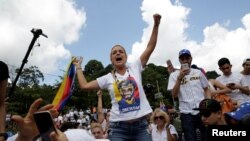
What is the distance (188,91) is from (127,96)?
1.82 m

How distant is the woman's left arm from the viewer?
491 cm

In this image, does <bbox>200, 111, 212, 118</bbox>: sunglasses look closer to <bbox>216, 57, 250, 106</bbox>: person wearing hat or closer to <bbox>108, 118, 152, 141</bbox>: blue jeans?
<bbox>108, 118, 152, 141</bbox>: blue jeans

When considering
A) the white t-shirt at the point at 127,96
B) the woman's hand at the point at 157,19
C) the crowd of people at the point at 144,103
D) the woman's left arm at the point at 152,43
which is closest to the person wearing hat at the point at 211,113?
the crowd of people at the point at 144,103

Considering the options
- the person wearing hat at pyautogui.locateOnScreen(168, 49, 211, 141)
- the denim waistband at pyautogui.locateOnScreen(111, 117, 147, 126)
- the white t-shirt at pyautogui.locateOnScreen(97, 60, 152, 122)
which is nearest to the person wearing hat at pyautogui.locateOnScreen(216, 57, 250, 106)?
the person wearing hat at pyautogui.locateOnScreen(168, 49, 211, 141)

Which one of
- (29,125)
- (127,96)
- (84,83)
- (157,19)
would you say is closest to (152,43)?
(157,19)

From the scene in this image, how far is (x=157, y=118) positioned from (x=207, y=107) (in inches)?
117

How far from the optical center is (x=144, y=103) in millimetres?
4477

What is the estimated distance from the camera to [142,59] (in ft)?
16.1

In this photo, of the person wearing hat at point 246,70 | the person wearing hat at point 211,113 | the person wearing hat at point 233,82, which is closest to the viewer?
the person wearing hat at point 211,113

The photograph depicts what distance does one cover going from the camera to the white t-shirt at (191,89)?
5902 mm

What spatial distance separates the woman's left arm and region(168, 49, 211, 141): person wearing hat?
39.3 inches

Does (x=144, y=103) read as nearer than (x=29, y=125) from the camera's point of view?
No

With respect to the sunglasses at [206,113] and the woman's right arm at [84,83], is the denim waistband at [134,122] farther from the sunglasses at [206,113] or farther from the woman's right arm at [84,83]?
the sunglasses at [206,113]

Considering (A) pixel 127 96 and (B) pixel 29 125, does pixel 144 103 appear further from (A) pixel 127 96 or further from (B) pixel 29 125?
(B) pixel 29 125
